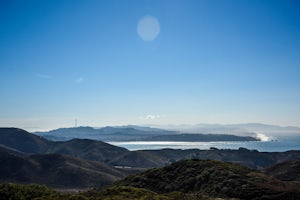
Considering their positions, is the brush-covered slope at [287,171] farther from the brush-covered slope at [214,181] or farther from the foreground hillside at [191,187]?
the brush-covered slope at [214,181]

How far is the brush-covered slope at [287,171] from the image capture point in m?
126

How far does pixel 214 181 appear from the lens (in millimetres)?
68875

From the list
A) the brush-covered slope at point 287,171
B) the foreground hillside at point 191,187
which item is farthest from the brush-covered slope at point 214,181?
Result: the brush-covered slope at point 287,171

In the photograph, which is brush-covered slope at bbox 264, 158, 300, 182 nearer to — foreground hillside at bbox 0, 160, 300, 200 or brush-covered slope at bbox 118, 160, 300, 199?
foreground hillside at bbox 0, 160, 300, 200

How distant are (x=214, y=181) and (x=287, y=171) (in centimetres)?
8294

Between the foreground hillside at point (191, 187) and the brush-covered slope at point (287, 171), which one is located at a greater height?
the foreground hillside at point (191, 187)

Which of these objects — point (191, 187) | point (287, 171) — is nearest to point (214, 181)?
point (191, 187)

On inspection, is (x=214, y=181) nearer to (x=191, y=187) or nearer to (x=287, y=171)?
(x=191, y=187)

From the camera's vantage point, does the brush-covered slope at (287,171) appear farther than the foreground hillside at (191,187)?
Yes

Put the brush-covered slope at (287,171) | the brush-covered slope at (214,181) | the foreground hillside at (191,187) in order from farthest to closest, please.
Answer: the brush-covered slope at (287,171) < the brush-covered slope at (214,181) < the foreground hillside at (191,187)

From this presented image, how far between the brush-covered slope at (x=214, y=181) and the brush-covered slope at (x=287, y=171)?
57.9 meters

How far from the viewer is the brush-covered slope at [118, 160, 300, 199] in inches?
2229

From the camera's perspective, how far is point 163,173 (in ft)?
277

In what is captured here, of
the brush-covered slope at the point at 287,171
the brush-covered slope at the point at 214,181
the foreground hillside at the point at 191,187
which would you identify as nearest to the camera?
the foreground hillside at the point at 191,187
